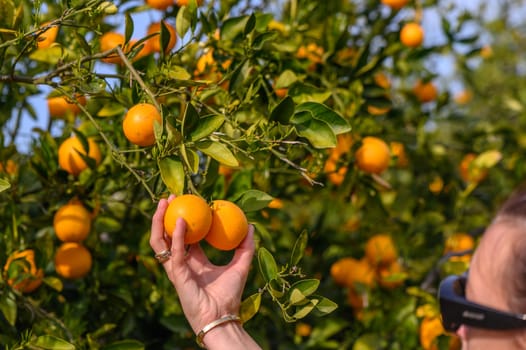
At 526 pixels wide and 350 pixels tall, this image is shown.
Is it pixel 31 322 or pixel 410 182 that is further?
pixel 410 182

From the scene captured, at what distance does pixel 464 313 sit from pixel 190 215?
0.57 metres

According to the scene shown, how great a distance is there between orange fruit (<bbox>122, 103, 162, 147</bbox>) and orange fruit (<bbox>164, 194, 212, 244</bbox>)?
0.11m

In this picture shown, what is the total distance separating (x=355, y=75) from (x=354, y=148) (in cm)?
21

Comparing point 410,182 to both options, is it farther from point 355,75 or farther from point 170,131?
point 170,131

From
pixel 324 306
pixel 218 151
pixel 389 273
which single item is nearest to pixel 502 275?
pixel 324 306

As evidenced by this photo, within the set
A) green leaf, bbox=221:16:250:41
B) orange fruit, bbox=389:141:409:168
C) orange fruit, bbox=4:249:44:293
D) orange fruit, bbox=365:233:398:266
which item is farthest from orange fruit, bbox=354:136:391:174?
orange fruit, bbox=4:249:44:293

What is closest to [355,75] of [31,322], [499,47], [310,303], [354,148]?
[354,148]

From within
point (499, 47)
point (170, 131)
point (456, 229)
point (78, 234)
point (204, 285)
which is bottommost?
point (499, 47)

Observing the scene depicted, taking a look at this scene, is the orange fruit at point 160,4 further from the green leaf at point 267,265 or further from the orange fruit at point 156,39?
the green leaf at point 267,265

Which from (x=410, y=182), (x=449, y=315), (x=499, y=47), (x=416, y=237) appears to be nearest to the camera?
(x=449, y=315)

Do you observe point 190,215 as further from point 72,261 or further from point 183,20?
point 72,261

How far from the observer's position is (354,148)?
1.67 meters

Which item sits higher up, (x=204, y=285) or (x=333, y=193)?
(x=204, y=285)

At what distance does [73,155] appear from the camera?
1.48 metres
